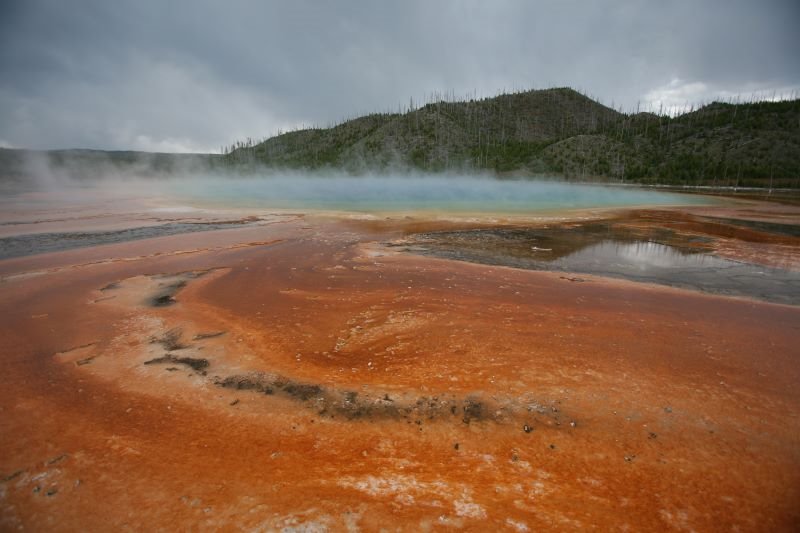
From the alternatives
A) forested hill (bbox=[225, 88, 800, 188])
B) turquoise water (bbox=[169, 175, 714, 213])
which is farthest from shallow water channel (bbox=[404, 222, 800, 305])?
forested hill (bbox=[225, 88, 800, 188])

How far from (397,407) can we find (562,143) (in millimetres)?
78697

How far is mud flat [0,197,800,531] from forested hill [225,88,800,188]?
56.8 m

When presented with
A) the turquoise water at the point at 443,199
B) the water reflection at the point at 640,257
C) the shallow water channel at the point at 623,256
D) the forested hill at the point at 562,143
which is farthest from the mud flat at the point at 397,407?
the forested hill at the point at 562,143

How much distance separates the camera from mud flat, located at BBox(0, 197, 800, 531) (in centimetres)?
283

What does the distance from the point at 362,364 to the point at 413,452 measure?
1.70 m

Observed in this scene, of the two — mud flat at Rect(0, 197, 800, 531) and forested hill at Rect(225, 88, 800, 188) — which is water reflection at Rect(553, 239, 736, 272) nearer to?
mud flat at Rect(0, 197, 800, 531)

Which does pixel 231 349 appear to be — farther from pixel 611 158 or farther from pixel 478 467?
pixel 611 158

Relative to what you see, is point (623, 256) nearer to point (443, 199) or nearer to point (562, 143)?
point (443, 199)

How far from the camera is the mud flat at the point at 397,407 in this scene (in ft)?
9.30

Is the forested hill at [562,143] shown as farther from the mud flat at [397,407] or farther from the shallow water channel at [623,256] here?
the mud flat at [397,407]

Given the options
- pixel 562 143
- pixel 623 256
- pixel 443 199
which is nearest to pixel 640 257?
pixel 623 256

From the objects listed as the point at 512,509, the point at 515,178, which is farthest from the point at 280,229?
the point at 515,178

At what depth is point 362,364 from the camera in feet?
16.2

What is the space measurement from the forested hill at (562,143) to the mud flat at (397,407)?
56.8 m
